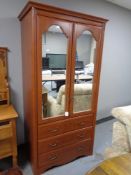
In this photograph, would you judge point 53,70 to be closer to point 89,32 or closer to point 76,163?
point 89,32

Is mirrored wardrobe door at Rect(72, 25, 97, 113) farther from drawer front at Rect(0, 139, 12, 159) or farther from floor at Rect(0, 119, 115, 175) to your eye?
drawer front at Rect(0, 139, 12, 159)

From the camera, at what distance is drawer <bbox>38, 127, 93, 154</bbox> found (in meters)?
1.75

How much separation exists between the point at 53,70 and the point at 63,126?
2.26 feet

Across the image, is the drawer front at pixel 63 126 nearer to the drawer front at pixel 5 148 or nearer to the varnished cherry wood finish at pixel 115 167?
the drawer front at pixel 5 148

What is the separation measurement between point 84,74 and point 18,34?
0.98 m

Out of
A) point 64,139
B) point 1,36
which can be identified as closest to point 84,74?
point 64,139

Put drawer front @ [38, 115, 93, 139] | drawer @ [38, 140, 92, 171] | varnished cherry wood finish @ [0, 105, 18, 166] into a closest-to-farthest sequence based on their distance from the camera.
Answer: varnished cherry wood finish @ [0, 105, 18, 166] → drawer front @ [38, 115, 93, 139] → drawer @ [38, 140, 92, 171]

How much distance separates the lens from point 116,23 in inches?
110

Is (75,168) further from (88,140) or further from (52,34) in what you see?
(52,34)

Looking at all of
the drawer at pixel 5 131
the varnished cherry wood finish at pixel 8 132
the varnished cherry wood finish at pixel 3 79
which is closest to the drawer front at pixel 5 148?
the varnished cherry wood finish at pixel 8 132

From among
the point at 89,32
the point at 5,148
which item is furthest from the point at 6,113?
the point at 89,32

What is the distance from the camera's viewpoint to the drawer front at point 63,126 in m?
1.70

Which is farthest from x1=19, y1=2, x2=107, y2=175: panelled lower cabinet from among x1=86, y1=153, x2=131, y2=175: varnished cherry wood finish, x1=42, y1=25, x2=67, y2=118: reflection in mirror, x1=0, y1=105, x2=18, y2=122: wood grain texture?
x1=86, y1=153, x2=131, y2=175: varnished cherry wood finish

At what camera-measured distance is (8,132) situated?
1633mm
